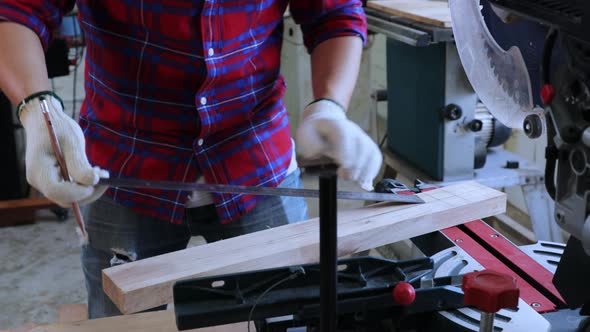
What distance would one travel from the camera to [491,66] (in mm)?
955

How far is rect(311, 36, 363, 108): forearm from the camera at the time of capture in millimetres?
1184

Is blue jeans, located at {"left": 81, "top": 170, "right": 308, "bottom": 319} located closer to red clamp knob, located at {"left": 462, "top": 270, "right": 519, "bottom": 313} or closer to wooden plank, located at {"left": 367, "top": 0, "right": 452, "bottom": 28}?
red clamp knob, located at {"left": 462, "top": 270, "right": 519, "bottom": 313}

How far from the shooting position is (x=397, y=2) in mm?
2348

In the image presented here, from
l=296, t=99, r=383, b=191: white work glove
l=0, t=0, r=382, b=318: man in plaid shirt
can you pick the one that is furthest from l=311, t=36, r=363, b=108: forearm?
l=296, t=99, r=383, b=191: white work glove

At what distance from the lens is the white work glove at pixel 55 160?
36.2 inches

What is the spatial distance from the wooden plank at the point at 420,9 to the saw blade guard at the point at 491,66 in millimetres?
995

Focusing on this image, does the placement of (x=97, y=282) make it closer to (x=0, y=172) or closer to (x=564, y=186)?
(x=564, y=186)

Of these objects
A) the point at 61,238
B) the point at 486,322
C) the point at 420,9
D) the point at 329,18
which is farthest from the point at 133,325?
the point at 61,238

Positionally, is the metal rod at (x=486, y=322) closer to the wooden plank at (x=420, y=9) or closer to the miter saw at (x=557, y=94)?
the miter saw at (x=557, y=94)

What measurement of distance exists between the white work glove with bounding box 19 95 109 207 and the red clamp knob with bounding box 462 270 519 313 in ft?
1.60

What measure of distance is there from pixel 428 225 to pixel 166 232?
0.46 meters

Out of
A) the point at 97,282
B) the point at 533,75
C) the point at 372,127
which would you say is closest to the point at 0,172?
the point at 372,127

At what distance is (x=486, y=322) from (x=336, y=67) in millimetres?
566

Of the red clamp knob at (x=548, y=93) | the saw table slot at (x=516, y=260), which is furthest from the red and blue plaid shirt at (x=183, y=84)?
the red clamp knob at (x=548, y=93)
